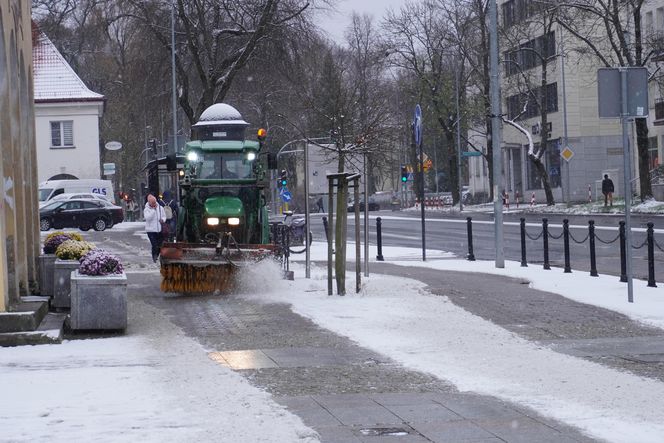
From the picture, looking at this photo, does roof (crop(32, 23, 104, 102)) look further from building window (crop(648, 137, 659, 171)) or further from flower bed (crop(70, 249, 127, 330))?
flower bed (crop(70, 249, 127, 330))

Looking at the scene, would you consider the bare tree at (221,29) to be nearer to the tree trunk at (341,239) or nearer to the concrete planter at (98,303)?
the tree trunk at (341,239)

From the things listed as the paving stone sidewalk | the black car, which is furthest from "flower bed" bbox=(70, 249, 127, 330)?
the black car

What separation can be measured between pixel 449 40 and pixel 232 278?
52.6 meters

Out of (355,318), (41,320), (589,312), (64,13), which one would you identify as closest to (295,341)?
(355,318)

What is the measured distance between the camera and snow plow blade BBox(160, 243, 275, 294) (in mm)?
18625

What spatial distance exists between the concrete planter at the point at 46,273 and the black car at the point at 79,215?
3450 cm

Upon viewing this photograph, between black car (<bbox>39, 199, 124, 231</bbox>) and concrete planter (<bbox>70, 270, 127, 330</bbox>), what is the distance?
39125 mm

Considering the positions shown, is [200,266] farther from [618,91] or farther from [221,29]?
[221,29]

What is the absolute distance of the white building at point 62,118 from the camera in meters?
65.3

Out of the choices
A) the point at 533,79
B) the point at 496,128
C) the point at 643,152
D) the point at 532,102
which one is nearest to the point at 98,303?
the point at 496,128

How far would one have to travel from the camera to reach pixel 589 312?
613 inches

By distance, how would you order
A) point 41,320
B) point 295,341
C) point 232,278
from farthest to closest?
point 232,278 → point 41,320 → point 295,341

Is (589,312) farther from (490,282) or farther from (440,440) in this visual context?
(440,440)

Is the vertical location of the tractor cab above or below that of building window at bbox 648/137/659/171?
below
